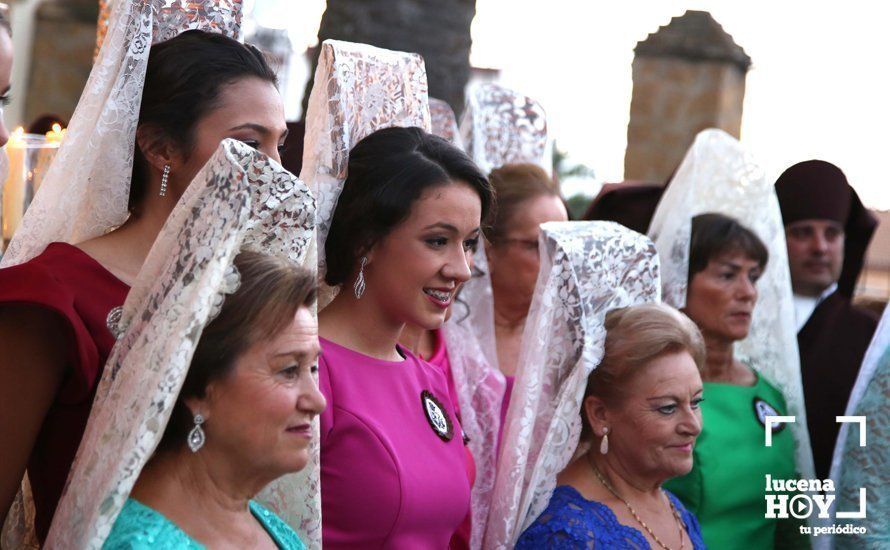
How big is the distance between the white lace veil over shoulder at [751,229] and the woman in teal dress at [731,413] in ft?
0.23

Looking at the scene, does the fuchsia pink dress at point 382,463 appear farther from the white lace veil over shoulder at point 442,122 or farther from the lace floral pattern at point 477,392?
the white lace veil over shoulder at point 442,122

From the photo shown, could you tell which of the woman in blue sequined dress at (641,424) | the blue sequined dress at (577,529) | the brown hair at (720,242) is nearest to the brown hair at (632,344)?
the woman in blue sequined dress at (641,424)

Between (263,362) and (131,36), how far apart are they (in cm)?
102

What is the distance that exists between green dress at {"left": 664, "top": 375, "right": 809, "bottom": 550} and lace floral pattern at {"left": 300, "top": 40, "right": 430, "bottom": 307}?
1.55m

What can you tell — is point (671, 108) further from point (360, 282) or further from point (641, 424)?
point (360, 282)

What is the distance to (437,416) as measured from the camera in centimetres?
362

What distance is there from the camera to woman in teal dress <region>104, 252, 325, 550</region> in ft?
8.88

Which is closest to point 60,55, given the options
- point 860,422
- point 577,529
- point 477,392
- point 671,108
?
point 671,108

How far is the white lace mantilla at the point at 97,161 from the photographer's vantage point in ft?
10.5

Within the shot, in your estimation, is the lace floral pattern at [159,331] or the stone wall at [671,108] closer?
the lace floral pattern at [159,331]

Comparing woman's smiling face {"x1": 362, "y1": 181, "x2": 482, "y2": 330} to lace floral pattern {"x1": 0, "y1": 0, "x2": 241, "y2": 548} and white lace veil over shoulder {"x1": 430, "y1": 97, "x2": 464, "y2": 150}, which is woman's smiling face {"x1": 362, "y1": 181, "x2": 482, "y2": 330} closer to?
lace floral pattern {"x1": 0, "y1": 0, "x2": 241, "y2": 548}

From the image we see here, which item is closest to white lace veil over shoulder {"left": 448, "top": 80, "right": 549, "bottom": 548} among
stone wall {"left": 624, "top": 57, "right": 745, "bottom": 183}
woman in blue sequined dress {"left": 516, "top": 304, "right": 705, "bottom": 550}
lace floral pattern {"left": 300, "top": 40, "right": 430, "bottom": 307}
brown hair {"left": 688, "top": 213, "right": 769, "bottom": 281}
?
woman in blue sequined dress {"left": 516, "top": 304, "right": 705, "bottom": 550}

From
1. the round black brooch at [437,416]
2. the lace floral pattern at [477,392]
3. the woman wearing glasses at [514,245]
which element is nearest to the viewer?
the round black brooch at [437,416]

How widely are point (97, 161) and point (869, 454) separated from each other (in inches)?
113
